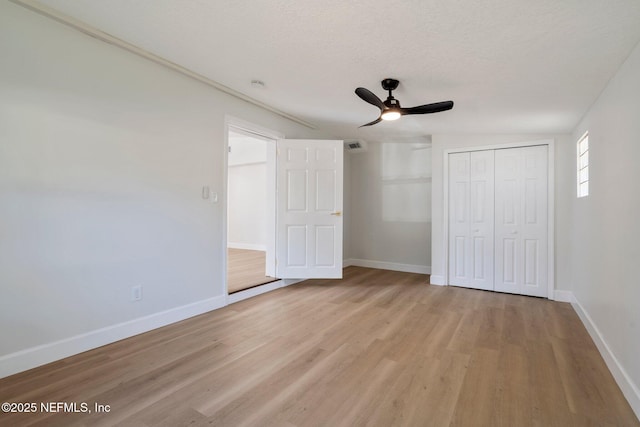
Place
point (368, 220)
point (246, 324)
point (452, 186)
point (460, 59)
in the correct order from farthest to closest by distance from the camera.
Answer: point (368, 220)
point (452, 186)
point (246, 324)
point (460, 59)

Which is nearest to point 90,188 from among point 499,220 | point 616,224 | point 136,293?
point 136,293

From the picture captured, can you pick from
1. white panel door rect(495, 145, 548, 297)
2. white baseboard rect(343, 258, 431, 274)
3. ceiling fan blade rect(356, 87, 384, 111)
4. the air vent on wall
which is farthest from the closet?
ceiling fan blade rect(356, 87, 384, 111)

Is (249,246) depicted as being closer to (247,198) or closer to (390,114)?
(247,198)

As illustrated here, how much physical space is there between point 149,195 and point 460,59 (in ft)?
9.31

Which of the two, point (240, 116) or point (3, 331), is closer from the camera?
point (3, 331)

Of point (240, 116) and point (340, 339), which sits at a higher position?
point (240, 116)

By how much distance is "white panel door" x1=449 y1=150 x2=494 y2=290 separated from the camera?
14.2 ft

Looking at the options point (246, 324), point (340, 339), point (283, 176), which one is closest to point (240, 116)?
point (283, 176)

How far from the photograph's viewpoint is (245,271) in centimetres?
505

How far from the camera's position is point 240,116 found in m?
3.60

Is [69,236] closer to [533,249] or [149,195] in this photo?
[149,195]

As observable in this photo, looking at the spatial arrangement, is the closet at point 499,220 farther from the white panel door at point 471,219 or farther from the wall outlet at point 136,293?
the wall outlet at point 136,293

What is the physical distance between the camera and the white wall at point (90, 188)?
202 centimetres

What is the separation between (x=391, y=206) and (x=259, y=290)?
300 cm
